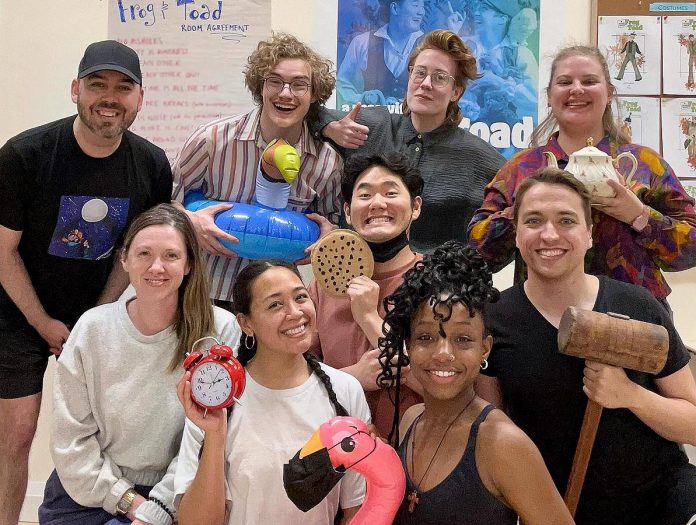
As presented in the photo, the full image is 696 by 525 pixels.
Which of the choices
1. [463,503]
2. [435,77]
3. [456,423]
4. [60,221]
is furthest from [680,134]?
[60,221]

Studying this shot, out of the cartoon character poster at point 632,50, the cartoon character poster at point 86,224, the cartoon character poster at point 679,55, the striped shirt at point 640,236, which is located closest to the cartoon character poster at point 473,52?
the cartoon character poster at point 632,50

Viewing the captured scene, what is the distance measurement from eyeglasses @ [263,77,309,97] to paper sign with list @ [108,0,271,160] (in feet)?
3.03

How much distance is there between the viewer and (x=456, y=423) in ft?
5.59

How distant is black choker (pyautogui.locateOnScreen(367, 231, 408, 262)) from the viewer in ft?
7.06

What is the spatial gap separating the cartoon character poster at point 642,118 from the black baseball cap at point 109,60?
6.65 feet

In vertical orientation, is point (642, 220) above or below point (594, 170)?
below

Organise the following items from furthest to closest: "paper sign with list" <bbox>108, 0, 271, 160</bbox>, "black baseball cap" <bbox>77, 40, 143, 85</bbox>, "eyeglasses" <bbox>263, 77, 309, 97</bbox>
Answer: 1. "paper sign with list" <bbox>108, 0, 271, 160</bbox>
2. "eyeglasses" <bbox>263, 77, 309, 97</bbox>
3. "black baseball cap" <bbox>77, 40, 143, 85</bbox>

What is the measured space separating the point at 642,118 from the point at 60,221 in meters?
2.37

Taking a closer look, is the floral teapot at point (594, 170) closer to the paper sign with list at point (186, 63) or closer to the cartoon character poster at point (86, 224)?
the cartoon character poster at point (86, 224)

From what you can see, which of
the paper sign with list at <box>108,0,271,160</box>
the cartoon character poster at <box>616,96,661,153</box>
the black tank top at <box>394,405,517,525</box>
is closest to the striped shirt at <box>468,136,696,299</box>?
the black tank top at <box>394,405,517,525</box>

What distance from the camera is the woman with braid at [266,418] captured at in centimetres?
174

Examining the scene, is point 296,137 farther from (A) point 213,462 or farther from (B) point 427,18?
(A) point 213,462

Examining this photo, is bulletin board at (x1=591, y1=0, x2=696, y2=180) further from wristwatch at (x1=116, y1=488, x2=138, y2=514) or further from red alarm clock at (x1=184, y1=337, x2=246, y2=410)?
wristwatch at (x1=116, y1=488, x2=138, y2=514)

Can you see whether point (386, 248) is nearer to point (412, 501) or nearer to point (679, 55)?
point (412, 501)
